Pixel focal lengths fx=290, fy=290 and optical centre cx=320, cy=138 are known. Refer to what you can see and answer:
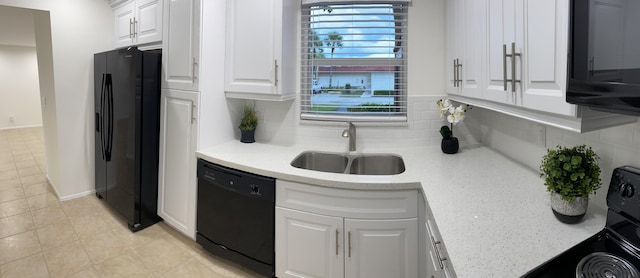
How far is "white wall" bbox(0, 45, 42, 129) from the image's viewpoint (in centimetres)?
731

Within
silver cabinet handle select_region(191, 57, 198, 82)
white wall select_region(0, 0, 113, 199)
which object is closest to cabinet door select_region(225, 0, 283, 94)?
silver cabinet handle select_region(191, 57, 198, 82)

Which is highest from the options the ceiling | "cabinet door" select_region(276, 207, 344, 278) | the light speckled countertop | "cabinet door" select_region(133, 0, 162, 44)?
the ceiling

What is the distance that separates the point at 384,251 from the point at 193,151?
151 centimetres

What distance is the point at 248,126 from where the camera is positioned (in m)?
2.41

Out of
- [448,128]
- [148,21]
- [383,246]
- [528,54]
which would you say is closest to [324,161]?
[383,246]

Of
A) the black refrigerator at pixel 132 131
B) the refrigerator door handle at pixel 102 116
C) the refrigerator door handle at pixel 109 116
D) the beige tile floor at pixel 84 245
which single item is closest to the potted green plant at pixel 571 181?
the beige tile floor at pixel 84 245

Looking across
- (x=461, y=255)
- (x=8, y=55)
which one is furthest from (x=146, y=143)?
(x=8, y=55)

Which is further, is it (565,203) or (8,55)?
(8,55)

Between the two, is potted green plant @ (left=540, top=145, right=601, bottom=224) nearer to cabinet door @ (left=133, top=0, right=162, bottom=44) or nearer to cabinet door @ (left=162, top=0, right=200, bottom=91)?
cabinet door @ (left=162, top=0, right=200, bottom=91)

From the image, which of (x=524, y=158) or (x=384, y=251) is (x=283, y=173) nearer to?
(x=384, y=251)

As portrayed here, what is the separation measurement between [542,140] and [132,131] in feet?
9.24

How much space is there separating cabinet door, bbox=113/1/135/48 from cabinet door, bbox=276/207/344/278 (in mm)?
2490

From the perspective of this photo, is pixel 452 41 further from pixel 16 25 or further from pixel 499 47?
pixel 16 25

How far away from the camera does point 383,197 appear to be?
1555 millimetres
